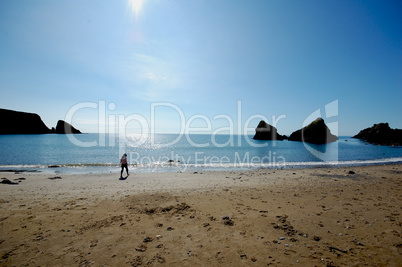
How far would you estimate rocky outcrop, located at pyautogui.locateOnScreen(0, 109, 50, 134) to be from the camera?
140 m

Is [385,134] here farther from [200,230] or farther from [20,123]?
[20,123]

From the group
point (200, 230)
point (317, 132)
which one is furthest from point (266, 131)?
point (200, 230)

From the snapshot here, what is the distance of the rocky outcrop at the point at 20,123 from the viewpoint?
459 feet

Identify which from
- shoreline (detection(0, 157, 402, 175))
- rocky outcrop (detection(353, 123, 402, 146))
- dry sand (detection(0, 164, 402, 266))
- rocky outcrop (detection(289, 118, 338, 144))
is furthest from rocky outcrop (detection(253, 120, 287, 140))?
dry sand (detection(0, 164, 402, 266))

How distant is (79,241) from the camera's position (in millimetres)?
5613

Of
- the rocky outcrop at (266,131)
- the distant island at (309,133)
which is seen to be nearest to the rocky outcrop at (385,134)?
the distant island at (309,133)

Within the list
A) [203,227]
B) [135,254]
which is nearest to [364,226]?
[203,227]

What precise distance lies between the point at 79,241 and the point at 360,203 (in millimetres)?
13472

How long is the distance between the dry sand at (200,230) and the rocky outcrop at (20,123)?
7765 inches

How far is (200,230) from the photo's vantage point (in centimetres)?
636

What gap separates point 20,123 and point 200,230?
210 metres

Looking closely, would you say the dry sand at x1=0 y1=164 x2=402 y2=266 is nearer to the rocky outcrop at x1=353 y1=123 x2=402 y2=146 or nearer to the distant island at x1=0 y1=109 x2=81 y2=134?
the rocky outcrop at x1=353 y1=123 x2=402 y2=146

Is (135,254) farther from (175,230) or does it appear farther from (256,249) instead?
(256,249)

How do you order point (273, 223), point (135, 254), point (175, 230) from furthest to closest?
point (273, 223)
point (175, 230)
point (135, 254)
